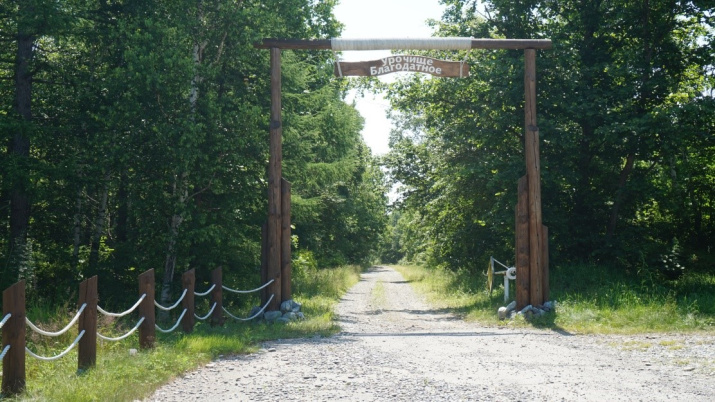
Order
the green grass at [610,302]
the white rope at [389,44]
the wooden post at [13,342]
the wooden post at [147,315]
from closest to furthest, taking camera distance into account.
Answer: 1. the wooden post at [13,342]
2. the wooden post at [147,315]
3. the green grass at [610,302]
4. the white rope at [389,44]

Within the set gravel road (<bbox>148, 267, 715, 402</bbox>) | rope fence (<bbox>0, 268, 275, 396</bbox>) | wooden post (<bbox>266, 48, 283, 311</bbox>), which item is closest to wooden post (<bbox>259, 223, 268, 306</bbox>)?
wooden post (<bbox>266, 48, 283, 311</bbox>)

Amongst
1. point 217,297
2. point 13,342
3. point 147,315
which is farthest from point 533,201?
point 13,342

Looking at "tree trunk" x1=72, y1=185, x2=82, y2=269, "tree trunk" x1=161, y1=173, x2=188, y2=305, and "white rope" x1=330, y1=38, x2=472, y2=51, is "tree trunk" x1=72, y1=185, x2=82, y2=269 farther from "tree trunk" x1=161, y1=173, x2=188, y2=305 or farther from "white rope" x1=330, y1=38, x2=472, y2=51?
"white rope" x1=330, y1=38, x2=472, y2=51

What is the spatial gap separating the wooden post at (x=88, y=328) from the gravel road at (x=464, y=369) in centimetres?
102

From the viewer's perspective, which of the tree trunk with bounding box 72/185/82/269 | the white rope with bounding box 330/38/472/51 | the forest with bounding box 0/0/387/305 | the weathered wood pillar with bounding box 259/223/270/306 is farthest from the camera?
the tree trunk with bounding box 72/185/82/269

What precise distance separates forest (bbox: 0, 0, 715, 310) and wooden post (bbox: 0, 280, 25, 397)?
352 inches

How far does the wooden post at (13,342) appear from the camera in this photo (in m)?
6.20

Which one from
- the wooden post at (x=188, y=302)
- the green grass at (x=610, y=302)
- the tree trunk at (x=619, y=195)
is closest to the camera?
the wooden post at (x=188, y=302)

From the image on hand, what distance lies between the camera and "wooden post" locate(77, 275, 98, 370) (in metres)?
7.63

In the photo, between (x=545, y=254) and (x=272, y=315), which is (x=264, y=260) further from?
(x=545, y=254)

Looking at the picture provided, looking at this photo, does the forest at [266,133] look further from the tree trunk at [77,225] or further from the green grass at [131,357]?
the green grass at [131,357]

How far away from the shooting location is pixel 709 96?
18250 mm

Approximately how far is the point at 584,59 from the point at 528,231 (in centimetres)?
807

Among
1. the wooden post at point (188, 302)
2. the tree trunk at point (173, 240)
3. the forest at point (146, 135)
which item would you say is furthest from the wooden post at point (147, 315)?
the tree trunk at point (173, 240)
